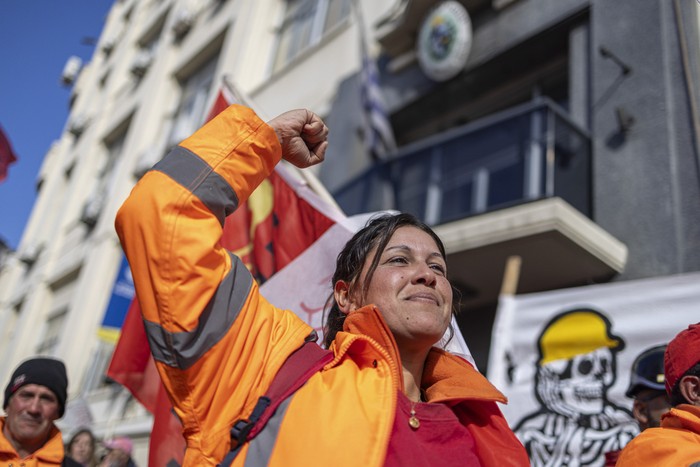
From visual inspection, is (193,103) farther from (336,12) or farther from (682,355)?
(682,355)

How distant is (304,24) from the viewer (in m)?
14.1

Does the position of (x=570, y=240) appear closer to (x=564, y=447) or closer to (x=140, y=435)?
(x=564, y=447)

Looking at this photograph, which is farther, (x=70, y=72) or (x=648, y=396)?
(x=70, y=72)

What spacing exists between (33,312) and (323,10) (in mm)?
11482

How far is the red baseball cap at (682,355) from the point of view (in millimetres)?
2189

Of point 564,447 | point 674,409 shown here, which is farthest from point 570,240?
point 674,409

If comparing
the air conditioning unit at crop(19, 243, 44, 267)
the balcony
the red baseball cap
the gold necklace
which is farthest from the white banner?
the air conditioning unit at crop(19, 243, 44, 267)

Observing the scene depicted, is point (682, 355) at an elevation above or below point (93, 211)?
below

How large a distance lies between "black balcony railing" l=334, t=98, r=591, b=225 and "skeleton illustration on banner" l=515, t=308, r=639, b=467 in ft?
7.15

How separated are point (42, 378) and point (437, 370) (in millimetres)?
2154

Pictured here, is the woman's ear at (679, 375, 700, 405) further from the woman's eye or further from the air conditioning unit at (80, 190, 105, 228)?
the air conditioning unit at (80, 190, 105, 228)

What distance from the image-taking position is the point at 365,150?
10.2 metres

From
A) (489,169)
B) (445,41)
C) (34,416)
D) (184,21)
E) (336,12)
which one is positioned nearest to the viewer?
(34,416)

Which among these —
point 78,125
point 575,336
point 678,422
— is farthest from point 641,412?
point 78,125
